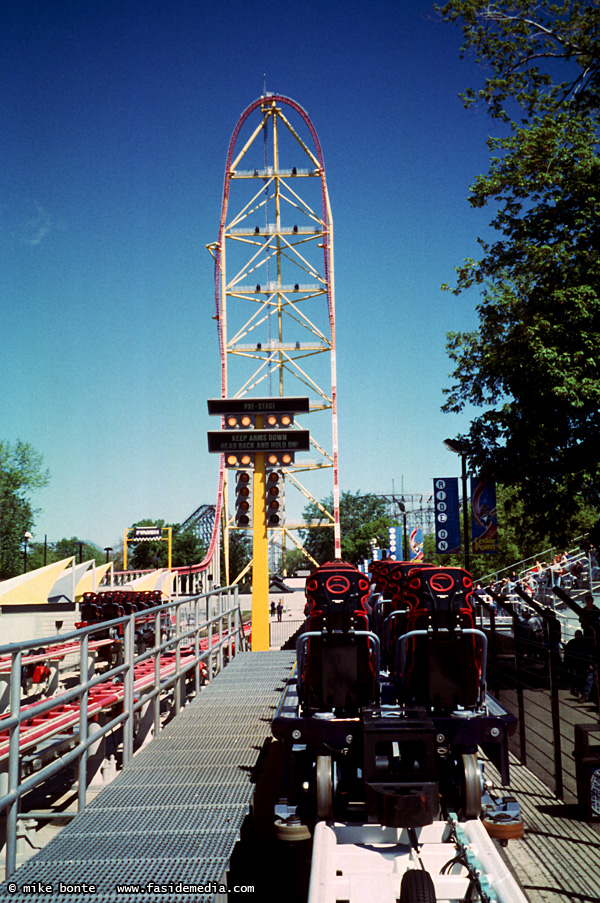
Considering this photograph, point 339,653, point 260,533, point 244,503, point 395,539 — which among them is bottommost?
point 339,653

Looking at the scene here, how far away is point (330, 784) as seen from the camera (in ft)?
16.3

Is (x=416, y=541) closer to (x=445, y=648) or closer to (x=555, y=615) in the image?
(x=555, y=615)

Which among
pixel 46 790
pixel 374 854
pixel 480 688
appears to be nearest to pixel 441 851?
pixel 374 854

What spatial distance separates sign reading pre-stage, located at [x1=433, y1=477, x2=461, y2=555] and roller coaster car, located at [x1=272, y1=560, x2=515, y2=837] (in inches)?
Result: 702

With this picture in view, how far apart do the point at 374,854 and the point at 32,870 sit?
1.73m

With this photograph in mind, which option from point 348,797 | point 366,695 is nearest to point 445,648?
point 366,695

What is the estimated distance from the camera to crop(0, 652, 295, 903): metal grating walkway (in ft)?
11.6

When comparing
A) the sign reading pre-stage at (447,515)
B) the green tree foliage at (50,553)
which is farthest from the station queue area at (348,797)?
the green tree foliage at (50,553)

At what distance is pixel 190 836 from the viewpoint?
4156 millimetres

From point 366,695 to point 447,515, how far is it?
18.7 m

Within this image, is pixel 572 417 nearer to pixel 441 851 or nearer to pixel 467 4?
pixel 467 4

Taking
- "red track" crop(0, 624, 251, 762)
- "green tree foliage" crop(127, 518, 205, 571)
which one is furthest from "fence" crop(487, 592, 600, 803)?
"green tree foliage" crop(127, 518, 205, 571)

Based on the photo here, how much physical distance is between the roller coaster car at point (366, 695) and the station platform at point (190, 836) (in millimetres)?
446

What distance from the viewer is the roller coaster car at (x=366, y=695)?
5023mm
